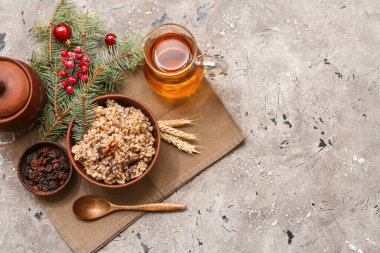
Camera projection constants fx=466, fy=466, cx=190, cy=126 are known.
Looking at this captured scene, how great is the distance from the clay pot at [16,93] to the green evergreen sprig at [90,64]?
113 millimetres

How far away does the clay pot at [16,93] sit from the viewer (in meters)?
1.52

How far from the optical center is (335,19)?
186 cm

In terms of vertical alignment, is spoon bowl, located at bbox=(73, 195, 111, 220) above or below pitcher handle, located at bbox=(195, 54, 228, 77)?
below

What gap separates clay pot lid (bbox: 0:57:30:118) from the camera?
1518 mm

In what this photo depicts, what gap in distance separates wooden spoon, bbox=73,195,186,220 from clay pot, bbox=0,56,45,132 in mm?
365

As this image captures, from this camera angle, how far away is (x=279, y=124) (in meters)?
1.83

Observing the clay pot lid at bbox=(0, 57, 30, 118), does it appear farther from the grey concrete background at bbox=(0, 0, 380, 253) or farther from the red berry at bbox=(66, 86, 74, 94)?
the grey concrete background at bbox=(0, 0, 380, 253)

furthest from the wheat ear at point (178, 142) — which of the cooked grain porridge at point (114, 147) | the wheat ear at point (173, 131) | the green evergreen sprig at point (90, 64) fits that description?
the green evergreen sprig at point (90, 64)

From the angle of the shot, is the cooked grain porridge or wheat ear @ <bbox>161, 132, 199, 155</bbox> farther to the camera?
wheat ear @ <bbox>161, 132, 199, 155</bbox>

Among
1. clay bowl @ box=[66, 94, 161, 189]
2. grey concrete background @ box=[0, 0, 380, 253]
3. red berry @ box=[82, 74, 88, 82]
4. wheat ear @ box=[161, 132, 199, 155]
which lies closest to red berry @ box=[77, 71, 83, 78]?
red berry @ box=[82, 74, 88, 82]

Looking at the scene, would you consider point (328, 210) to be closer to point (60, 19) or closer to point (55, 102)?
point (55, 102)

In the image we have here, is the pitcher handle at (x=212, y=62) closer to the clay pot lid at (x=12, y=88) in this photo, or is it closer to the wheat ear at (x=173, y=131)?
the wheat ear at (x=173, y=131)

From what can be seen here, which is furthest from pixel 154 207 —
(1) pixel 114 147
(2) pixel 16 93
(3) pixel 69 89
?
(2) pixel 16 93

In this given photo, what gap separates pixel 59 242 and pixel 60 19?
83 centimetres
